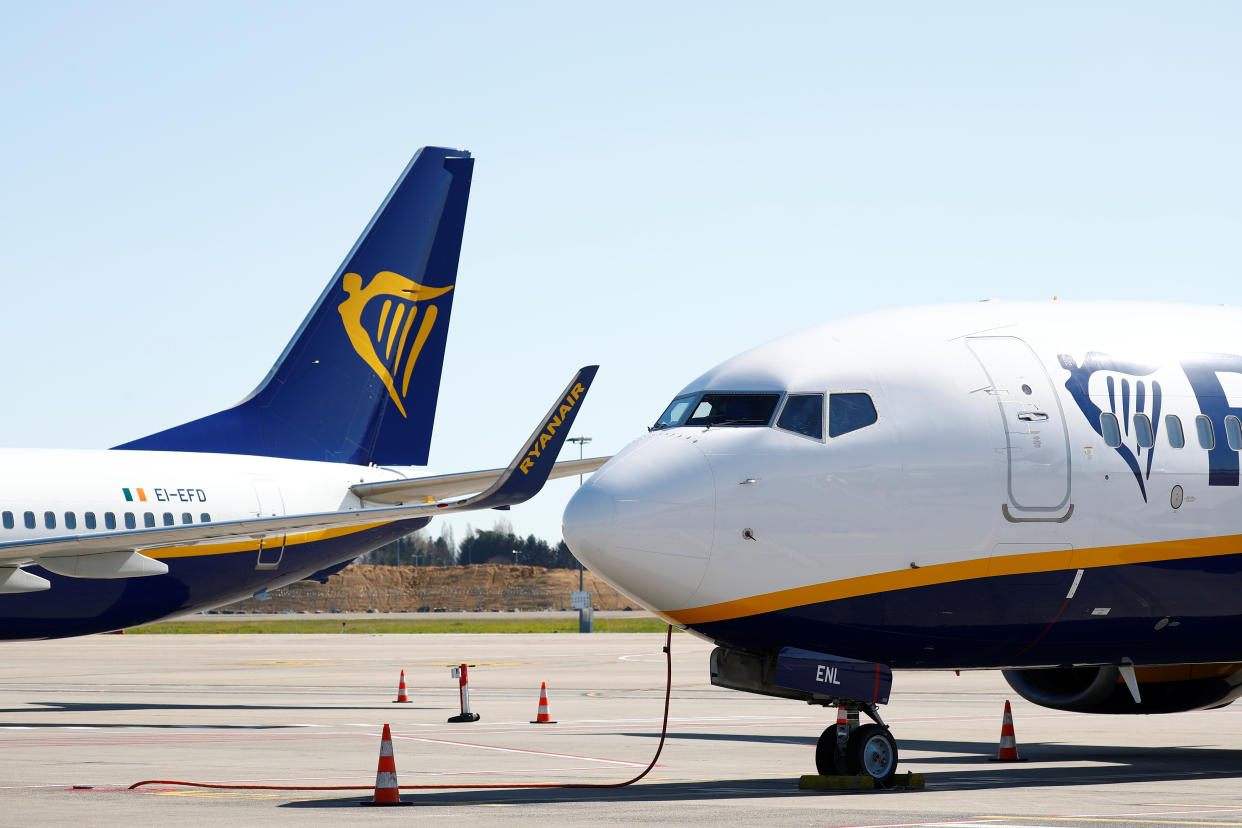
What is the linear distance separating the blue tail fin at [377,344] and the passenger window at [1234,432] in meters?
19.5

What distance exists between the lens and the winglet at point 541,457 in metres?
22.8

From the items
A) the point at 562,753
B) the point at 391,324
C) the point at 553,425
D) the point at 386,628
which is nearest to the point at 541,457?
the point at 553,425

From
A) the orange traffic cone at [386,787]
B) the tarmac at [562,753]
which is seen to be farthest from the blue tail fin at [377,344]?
the orange traffic cone at [386,787]

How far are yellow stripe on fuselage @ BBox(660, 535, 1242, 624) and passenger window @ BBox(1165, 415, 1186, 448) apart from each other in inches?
36.8

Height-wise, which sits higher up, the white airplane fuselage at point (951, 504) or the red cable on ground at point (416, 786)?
the white airplane fuselage at point (951, 504)

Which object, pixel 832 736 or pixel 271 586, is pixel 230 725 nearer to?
pixel 271 586

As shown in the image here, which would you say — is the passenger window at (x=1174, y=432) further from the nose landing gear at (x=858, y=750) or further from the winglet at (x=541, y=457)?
the winglet at (x=541, y=457)

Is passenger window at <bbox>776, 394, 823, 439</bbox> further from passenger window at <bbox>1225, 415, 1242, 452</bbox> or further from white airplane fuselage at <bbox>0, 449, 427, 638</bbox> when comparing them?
white airplane fuselage at <bbox>0, 449, 427, 638</bbox>

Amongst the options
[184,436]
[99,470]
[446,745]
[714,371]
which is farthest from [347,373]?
[714,371]

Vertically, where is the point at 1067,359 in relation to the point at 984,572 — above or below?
above

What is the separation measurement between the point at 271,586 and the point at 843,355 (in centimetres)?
1766

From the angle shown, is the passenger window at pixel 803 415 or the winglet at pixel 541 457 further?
the winglet at pixel 541 457

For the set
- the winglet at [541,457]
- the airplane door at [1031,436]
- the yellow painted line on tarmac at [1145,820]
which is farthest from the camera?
the winglet at [541,457]

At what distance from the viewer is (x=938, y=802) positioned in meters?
14.1
